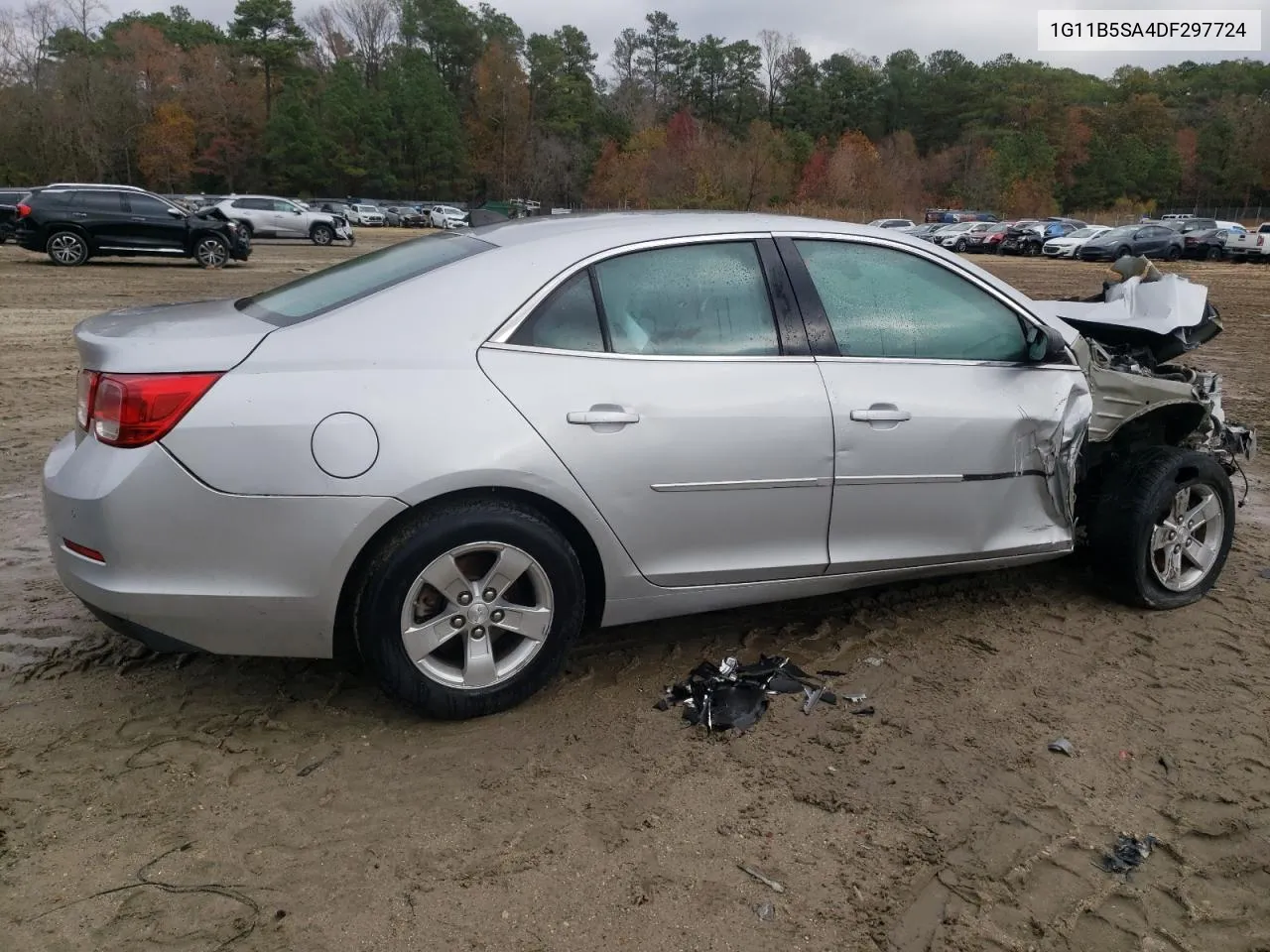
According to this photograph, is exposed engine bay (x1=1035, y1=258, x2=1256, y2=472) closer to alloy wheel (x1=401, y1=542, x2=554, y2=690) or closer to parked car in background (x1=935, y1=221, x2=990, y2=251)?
alloy wheel (x1=401, y1=542, x2=554, y2=690)

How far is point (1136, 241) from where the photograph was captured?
32.9 meters

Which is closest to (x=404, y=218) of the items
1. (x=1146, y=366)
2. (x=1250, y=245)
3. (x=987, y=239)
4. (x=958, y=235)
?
(x=958, y=235)

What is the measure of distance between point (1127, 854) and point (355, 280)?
2.95 metres

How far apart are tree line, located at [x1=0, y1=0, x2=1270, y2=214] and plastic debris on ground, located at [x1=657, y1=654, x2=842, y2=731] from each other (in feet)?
202

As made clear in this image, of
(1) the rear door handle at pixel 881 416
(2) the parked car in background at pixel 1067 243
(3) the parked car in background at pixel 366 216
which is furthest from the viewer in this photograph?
(3) the parked car in background at pixel 366 216

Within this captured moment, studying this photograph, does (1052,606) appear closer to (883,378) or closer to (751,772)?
(883,378)

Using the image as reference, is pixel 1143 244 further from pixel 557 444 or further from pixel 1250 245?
pixel 557 444

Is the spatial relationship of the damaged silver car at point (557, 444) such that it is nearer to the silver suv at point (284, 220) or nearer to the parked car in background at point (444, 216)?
the silver suv at point (284, 220)

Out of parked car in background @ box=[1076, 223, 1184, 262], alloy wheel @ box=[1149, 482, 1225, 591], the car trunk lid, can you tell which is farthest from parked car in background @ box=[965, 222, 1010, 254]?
the car trunk lid

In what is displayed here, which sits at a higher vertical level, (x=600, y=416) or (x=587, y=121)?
(x=587, y=121)

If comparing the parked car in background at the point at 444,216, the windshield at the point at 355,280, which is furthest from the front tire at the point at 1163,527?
the parked car in background at the point at 444,216

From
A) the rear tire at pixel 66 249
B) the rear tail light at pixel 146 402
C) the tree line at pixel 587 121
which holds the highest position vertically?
the tree line at pixel 587 121

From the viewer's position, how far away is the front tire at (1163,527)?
13.6 feet

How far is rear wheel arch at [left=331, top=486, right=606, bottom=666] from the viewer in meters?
2.96
